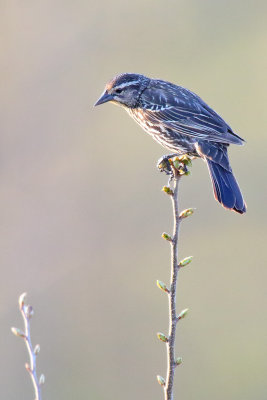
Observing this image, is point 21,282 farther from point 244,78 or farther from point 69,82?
point 244,78

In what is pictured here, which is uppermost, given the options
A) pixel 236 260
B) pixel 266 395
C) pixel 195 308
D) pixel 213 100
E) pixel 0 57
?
pixel 0 57

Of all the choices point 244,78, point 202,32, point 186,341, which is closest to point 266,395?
point 186,341

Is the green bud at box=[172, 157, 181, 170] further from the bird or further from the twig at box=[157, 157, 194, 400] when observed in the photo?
the bird

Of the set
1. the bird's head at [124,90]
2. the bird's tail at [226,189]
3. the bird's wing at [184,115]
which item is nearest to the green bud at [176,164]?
the bird's tail at [226,189]

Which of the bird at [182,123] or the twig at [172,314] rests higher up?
the bird at [182,123]

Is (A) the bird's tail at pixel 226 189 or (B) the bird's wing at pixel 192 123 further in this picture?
(B) the bird's wing at pixel 192 123

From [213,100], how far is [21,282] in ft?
15.7

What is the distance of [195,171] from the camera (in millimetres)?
10703

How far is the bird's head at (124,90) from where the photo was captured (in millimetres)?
6141

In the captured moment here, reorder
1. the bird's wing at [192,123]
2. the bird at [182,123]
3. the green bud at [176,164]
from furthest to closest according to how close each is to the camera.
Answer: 1. the bird's wing at [192,123]
2. the bird at [182,123]
3. the green bud at [176,164]

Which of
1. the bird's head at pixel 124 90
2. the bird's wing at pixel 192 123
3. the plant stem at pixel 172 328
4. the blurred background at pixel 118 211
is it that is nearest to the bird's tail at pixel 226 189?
the bird's wing at pixel 192 123

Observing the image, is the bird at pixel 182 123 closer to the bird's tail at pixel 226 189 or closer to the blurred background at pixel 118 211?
the bird's tail at pixel 226 189

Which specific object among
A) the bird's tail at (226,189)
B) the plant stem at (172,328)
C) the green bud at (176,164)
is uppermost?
the bird's tail at (226,189)

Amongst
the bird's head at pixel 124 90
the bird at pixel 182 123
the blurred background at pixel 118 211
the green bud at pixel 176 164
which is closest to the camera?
the green bud at pixel 176 164
